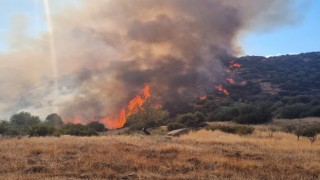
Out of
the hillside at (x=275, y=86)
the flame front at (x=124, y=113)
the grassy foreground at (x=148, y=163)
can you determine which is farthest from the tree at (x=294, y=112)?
the grassy foreground at (x=148, y=163)

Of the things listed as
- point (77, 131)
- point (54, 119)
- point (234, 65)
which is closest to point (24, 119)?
point (54, 119)

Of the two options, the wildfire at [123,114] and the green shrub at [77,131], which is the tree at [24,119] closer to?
the wildfire at [123,114]

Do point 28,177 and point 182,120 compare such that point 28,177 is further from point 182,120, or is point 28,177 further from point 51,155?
point 182,120

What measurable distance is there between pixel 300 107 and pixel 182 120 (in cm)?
1983

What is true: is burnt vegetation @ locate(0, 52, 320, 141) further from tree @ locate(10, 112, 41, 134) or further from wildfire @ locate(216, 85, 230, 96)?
wildfire @ locate(216, 85, 230, 96)

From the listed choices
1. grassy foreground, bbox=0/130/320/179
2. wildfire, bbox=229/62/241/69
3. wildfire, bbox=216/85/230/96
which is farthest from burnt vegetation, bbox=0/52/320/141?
grassy foreground, bbox=0/130/320/179

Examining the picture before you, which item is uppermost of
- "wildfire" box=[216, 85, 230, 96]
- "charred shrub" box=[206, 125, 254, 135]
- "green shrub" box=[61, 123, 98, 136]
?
"wildfire" box=[216, 85, 230, 96]

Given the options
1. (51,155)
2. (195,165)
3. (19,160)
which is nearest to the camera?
(195,165)

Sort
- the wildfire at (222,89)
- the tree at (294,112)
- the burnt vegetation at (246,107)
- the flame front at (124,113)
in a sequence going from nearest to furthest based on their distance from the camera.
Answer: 1. the burnt vegetation at (246,107)
2. the flame front at (124,113)
3. the tree at (294,112)
4. the wildfire at (222,89)

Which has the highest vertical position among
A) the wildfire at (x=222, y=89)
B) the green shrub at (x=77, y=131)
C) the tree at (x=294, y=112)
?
A: the wildfire at (x=222, y=89)

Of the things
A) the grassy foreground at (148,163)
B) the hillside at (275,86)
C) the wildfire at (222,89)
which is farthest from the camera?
the wildfire at (222,89)

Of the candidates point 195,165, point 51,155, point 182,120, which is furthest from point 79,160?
point 182,120

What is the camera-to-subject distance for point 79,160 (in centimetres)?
1909

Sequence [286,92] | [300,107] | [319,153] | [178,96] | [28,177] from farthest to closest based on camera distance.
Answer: [286,92] < [178,96] < [300,107] < [319,153] < [28,177]
